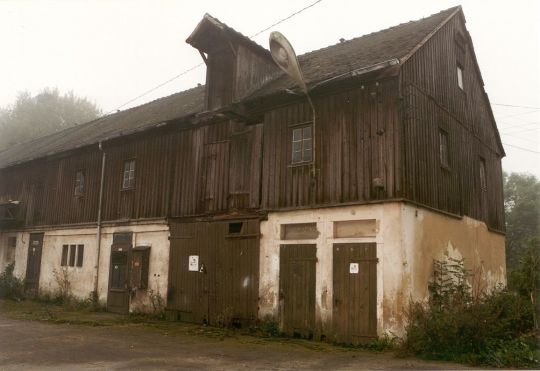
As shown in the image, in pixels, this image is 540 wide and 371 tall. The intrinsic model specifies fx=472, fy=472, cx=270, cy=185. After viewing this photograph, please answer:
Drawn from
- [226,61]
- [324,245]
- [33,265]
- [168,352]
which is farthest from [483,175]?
[33,265]

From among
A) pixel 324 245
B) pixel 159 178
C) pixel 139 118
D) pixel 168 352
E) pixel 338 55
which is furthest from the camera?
pixel 139 118

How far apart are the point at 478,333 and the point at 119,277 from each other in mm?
12645

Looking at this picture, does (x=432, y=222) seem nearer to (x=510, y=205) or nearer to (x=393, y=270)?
(x=393, y=270)

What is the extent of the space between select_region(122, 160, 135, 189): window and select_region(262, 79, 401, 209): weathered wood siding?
6880mm

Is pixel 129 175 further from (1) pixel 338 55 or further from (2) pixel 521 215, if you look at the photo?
(2) pixel 521 215

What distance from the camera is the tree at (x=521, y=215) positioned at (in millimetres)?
35719

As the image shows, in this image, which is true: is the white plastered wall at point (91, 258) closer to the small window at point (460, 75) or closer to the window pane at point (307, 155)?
the window pane at point (307, 155)

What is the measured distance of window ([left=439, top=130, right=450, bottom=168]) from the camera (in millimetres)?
13500

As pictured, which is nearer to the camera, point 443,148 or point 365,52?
point 443,148

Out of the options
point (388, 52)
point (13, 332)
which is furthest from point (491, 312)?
point (13, 332)

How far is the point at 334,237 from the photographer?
11734mm

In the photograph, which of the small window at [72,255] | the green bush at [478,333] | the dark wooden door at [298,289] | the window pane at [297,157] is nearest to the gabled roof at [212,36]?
the window pane at [297,157]

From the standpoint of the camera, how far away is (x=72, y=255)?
64.3 ft

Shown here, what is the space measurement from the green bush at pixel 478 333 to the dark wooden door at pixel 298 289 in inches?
106
